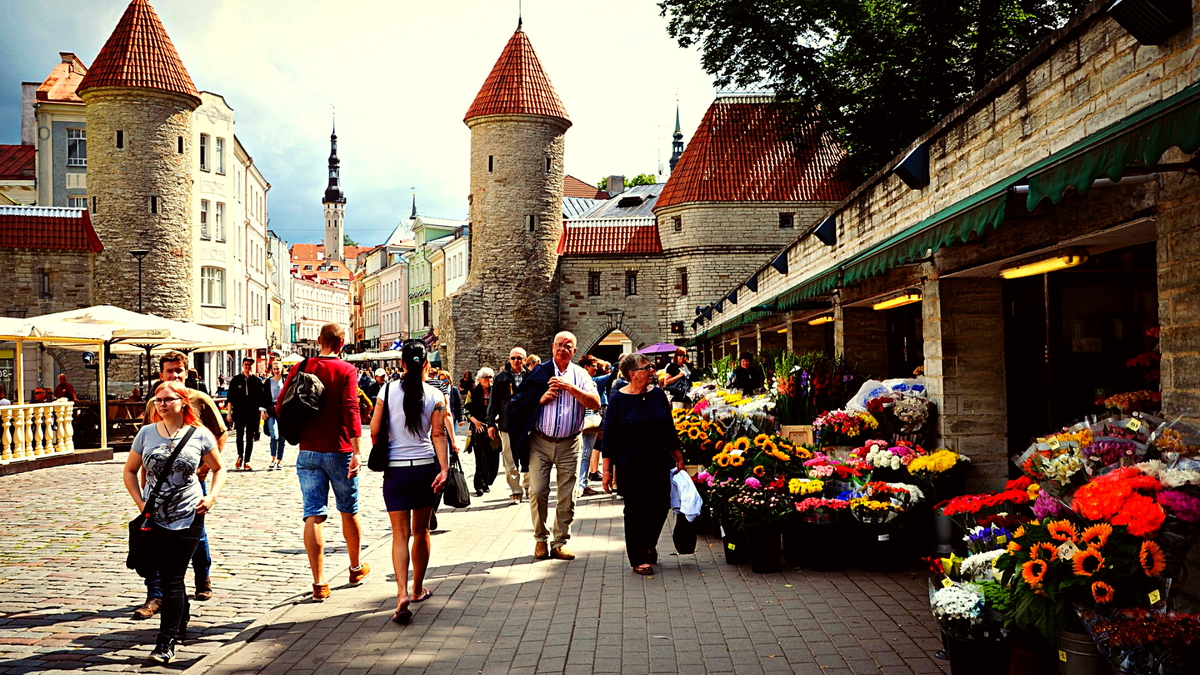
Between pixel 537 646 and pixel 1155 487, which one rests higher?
pixel 1155 487

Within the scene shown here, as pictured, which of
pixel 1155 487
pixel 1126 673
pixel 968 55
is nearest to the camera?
pixel 1126 673

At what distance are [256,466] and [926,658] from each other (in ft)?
47.4

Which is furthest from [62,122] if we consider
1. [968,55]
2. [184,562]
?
[184,562]

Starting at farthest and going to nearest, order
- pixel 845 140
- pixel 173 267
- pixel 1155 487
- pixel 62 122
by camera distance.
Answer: pixel 62 122 → pixel 173 267 → pixel 845 140 → pixel 1155 487

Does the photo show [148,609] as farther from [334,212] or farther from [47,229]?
[334,212]

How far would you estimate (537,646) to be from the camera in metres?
5.66

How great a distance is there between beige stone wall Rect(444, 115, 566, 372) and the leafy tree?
47.2 ft

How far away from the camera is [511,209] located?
46688 mm

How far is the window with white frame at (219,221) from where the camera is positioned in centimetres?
4631

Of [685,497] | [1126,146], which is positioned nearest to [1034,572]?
[1126,146]

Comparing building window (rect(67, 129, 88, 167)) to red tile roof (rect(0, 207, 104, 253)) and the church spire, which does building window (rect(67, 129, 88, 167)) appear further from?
the church spire

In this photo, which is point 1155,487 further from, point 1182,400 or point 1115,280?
point 1115,280

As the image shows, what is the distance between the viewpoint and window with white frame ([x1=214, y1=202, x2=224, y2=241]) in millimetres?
46312

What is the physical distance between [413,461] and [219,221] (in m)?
43.4
